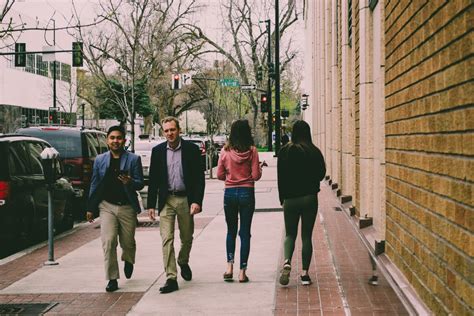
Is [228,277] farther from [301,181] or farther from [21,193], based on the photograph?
[21,193]

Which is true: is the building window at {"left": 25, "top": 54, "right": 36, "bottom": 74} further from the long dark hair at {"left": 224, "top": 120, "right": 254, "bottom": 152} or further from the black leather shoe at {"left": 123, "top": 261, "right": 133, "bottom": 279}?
the long dark hair at {"left": 224, "top": 120, "right": 254, "bottom": 152}

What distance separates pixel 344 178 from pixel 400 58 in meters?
10.1

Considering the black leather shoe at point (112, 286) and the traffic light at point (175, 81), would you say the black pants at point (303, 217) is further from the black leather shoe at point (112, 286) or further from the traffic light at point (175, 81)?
the traffic light at point (175, 81)

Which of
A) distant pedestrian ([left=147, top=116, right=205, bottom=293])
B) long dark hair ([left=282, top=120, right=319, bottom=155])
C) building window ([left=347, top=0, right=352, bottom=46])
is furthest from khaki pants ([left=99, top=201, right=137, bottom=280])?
building window ([left=347, top=0, right=352, bottom=46])

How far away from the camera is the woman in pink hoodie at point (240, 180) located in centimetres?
830

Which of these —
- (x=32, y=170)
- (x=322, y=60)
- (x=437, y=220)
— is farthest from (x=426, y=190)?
(x=322, y=60)

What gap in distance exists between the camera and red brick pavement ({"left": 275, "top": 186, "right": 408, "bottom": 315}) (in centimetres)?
675

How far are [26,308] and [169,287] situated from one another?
4.76ft

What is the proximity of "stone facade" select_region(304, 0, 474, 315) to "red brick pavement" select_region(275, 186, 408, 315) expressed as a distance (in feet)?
1.15

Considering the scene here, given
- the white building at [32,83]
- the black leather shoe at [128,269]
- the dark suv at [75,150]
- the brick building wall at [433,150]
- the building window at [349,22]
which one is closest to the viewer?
the brick building wall at [433,150]

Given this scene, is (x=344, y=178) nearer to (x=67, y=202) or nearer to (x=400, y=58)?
(x=67, y=202)

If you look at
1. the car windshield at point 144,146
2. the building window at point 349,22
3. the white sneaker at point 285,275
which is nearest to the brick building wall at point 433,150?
the white sneaker at point 285,275

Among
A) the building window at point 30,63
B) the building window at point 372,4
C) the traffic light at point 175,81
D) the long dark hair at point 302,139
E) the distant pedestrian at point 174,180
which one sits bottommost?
the distant pedestrian at point 174,180

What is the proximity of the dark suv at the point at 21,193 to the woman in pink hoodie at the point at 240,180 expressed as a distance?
12.1 ft
